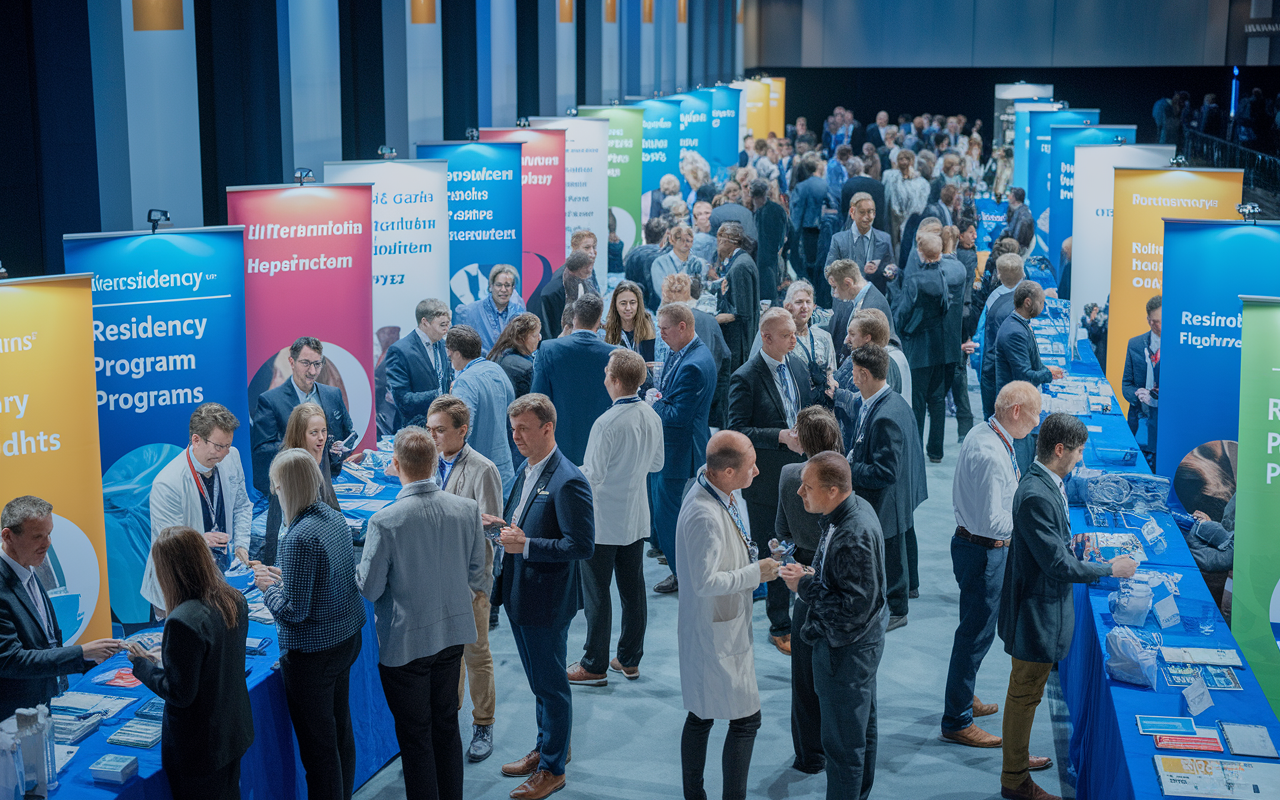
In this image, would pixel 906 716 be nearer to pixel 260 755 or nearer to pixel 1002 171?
pixel 260 755

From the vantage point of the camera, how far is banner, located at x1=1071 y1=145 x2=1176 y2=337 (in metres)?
8.32

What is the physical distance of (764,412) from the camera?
5.30 meters

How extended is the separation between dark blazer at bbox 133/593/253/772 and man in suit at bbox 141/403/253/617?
3.43 ft

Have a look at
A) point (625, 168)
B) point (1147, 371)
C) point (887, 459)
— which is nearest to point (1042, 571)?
point (887, 459)

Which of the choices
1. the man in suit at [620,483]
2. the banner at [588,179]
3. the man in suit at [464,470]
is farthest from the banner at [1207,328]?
the banner at [588,179]

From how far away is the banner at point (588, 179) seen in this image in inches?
366

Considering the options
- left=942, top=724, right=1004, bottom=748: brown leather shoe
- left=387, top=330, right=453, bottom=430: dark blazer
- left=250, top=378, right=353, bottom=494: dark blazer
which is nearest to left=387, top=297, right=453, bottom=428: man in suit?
left=387, top=330, right=453, bottom=430: dark blazer

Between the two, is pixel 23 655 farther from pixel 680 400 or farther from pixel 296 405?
pixel 680 400

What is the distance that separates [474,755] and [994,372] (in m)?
4.00

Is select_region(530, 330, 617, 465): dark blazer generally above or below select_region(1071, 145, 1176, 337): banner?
below

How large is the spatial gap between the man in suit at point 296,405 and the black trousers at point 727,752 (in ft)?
6.72

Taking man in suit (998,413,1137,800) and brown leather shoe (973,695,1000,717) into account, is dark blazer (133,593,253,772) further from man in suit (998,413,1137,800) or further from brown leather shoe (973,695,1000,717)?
brown leather shoe (973,695,1000,717)

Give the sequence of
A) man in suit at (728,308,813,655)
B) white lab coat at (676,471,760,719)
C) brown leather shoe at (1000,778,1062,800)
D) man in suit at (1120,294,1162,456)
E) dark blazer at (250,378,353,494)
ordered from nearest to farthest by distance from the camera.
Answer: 1. white lab coat at (676,471,760,719)
2. brown leather shoe at (1000,778,1062,800)
3. dark blazer at (250,378,353,494)
4. man in suit at (728,308,813,655)
5. man in suit at (1120,294,1162,456)

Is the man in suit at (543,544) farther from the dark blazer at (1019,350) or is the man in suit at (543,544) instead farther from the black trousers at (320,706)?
the dark blazer at (1019,350)
